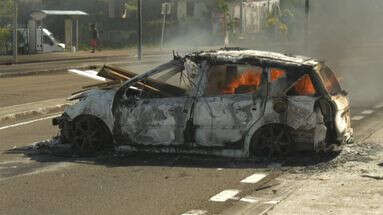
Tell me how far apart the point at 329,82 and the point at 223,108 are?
1.59 metres

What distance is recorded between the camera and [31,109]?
15523 mm

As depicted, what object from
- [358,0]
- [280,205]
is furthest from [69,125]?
[358,0]

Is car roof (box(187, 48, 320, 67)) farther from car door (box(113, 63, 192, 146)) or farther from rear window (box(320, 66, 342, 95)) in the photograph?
car door (box(113, 63, 192, 146))

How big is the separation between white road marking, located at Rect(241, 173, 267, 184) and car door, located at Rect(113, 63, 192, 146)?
1.47m

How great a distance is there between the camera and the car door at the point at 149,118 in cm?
977

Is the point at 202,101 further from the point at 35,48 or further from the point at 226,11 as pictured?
the point at 226,11

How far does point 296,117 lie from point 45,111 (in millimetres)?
7705

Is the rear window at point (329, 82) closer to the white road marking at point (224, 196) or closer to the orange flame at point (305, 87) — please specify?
the orange flame at point (305, 87)

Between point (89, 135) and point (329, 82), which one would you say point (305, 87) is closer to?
point (329, 82)

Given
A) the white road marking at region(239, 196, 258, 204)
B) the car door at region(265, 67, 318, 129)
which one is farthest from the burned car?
the white road marking at region(239, 196, 258, 204)

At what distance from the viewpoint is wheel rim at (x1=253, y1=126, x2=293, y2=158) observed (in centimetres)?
953

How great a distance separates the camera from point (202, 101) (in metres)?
9.70

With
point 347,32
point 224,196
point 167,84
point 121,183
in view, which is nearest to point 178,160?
point 167,84

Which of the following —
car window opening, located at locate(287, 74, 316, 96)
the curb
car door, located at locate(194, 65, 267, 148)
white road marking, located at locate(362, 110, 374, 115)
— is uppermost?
car window opening, located at locate(287, 74, 316, 96)
